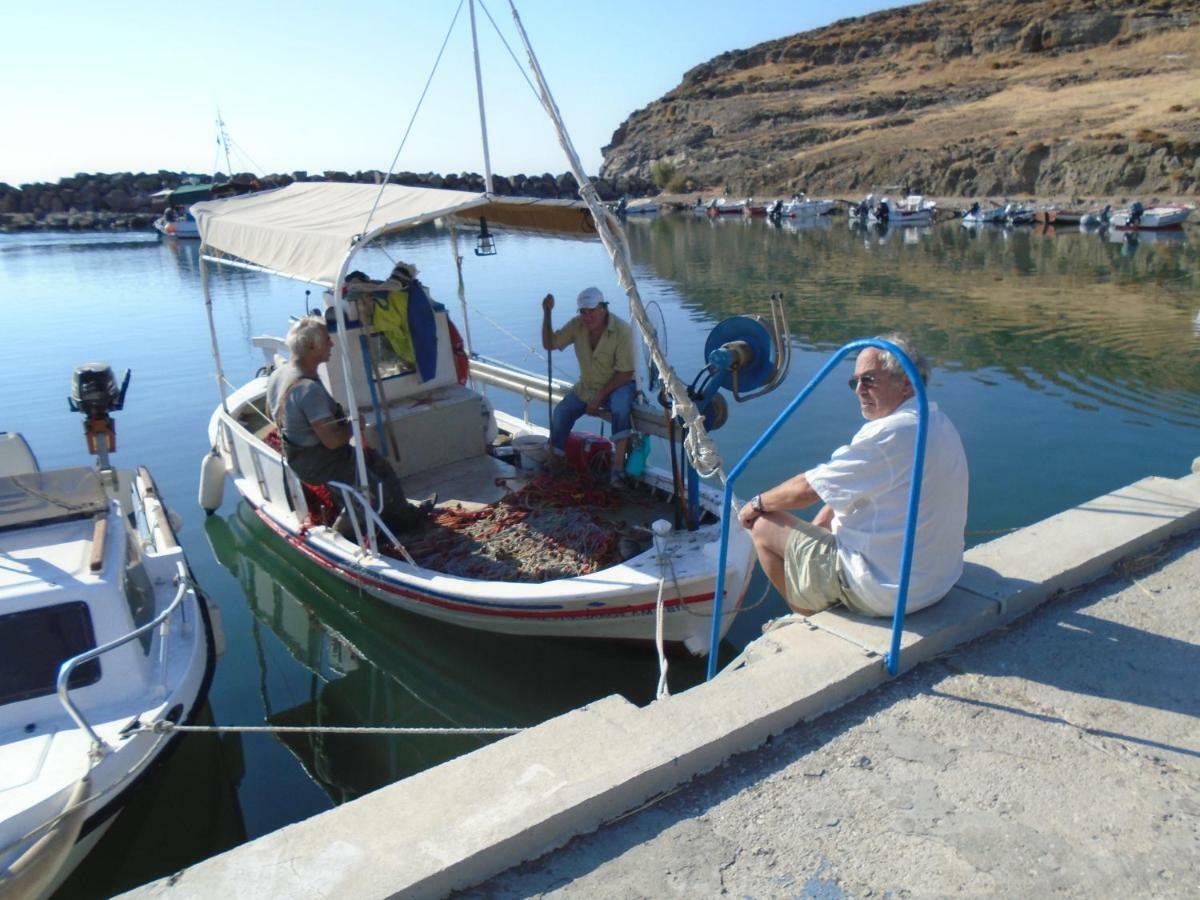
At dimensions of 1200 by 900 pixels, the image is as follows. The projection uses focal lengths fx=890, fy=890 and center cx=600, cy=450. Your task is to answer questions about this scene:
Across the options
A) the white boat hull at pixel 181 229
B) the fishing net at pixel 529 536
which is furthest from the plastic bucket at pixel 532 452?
the white boat hull at pixel 181 229

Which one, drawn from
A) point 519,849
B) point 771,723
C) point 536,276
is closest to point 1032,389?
point 771,723

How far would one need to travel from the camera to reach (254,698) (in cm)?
782

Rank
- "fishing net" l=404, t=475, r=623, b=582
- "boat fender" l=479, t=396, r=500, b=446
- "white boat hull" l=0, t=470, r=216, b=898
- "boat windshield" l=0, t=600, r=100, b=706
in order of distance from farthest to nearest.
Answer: "boat fender" l=479, t=396, r=500, b=446 → "fishing net" l=404, t=475, r=623, b=582 → "boat windshield" l=0, t=600, r=100, b=706 → "white boat hull" l=0, t=470, r=216, b=898

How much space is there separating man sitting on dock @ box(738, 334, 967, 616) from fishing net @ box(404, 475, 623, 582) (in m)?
2.99

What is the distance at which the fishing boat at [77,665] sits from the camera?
4727mm

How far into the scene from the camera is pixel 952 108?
79.5m

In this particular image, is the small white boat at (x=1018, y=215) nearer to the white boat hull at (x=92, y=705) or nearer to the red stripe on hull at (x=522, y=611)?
the red stripe on hull at (x=522, y=611)

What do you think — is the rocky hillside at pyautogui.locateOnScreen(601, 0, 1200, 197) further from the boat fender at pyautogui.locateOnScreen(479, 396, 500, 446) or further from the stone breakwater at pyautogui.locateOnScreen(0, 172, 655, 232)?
the boat fender at pyautogui.locateOnScreen(479, 396, 500, 446)

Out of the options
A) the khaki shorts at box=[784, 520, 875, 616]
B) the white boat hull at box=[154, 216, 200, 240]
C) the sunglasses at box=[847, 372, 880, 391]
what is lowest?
the white boat hull at box=[154, 216, 200, 240]

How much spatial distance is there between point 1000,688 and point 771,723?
1033mm

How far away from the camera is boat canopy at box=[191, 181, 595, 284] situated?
23.5 feet

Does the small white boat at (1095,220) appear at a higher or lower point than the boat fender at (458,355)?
lower

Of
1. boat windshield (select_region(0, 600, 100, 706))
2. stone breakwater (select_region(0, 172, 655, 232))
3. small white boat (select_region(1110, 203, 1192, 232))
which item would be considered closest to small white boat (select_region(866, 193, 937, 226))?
small white boat (select_region(1110, 203, 1192, 232))

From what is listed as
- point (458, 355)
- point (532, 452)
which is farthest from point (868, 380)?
point (458, 355)
